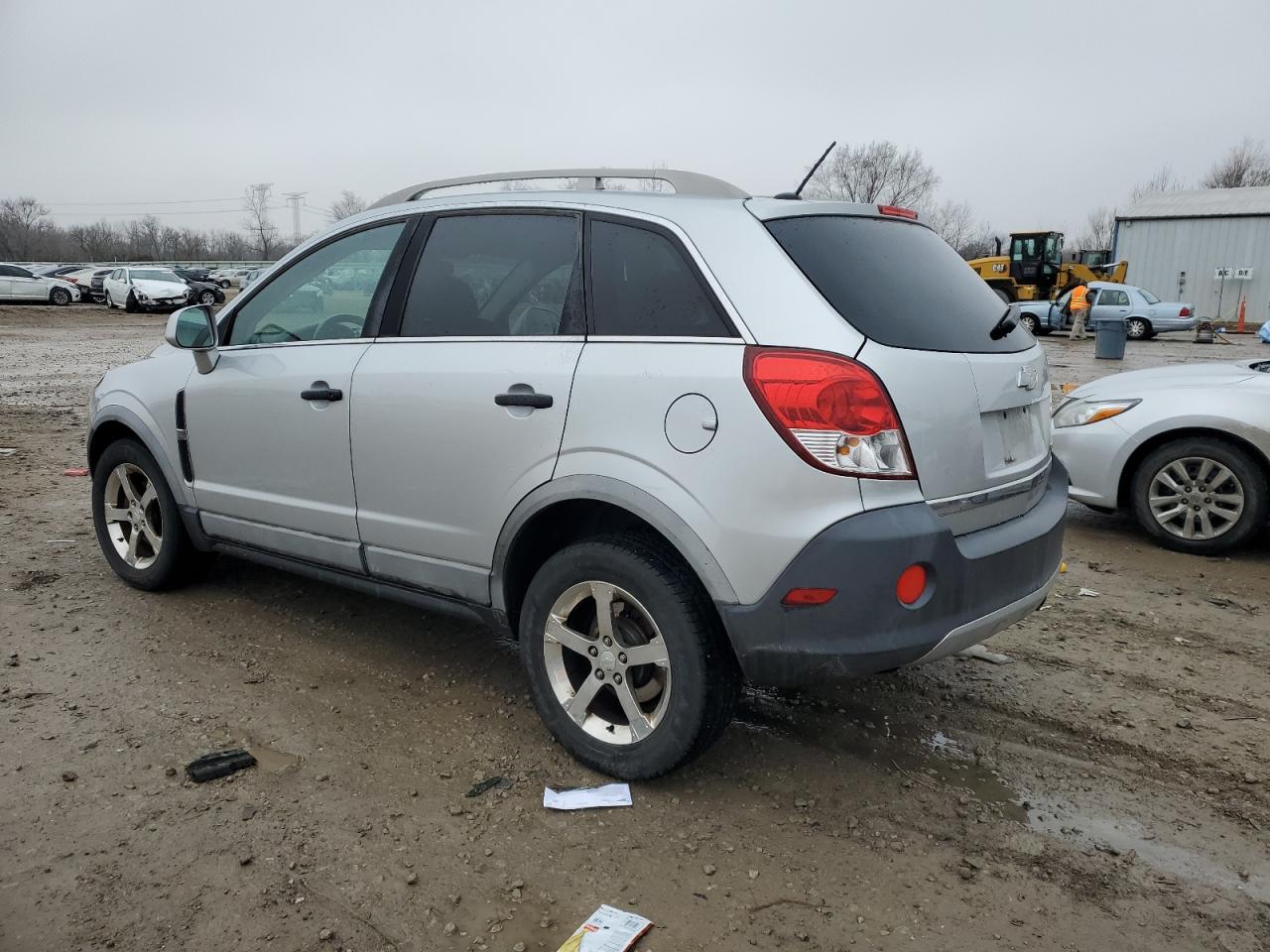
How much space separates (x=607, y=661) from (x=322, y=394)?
1592mm

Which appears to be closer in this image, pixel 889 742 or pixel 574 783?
pixel 574 783

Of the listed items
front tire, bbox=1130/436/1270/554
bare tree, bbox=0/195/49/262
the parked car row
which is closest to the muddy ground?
front tire, bbox=1130/436/1270/554

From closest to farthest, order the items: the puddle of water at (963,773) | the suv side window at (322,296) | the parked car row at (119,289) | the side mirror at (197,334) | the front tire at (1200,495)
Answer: the puddle of water at (963,773) < the suv side window at (322,296) < the side mirror at (197,334) < the front tire at (1200,495) < the parked car row at (119,289)

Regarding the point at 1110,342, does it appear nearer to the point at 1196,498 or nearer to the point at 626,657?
the point at 1196,498

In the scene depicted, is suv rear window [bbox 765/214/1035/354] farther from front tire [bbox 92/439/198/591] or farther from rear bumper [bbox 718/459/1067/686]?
front tire [bbox 92/439/198/591]

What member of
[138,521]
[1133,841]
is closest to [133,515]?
[138,521]

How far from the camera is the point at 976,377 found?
2.96m

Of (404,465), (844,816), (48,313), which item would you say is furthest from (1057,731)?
(48,313)

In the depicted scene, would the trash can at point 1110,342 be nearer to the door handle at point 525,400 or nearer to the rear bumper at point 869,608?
the rear bumper at point 869,608

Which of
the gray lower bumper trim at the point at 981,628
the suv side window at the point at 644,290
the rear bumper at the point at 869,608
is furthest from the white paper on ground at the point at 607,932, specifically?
the suv side window at the point at 644,290

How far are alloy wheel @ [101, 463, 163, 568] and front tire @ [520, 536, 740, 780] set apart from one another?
101 inches

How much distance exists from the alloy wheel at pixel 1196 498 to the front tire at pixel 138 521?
541 centimetres

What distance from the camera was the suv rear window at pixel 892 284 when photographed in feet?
9.32

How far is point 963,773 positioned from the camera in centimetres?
326
